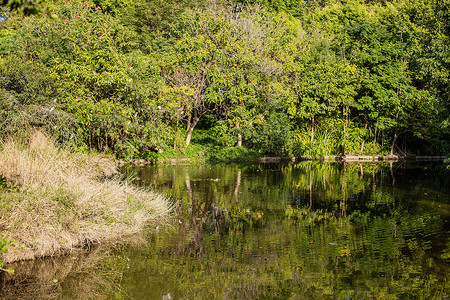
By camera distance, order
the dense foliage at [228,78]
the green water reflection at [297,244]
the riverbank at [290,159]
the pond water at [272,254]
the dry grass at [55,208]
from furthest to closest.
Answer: the riverbank at [290,159], the dense foliage at [228,78], the dry grass at [55,208], the green water reflection at [297,244], the pond water at [272,254]

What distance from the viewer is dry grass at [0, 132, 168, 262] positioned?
9.68 m

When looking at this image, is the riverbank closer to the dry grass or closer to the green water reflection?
the green water reflection

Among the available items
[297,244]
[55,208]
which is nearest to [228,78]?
[297,244]

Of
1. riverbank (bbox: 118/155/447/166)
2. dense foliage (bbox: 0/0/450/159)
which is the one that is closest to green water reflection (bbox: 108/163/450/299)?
dense foliage (bbox: 0/0/450/159)

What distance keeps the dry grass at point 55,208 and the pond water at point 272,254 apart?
475mm

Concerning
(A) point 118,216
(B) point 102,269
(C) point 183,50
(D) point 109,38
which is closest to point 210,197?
(A) point 118,216

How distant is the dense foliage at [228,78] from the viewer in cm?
2309

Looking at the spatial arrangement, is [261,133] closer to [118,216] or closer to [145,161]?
[145,161]

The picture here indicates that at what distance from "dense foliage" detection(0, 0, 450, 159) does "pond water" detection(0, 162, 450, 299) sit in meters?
6.69

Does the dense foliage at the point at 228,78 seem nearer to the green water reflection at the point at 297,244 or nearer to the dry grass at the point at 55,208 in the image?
the green water reflection at the point at 297,244

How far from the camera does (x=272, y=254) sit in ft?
34.3

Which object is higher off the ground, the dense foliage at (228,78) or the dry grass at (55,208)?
the dense foliage at (228,78)

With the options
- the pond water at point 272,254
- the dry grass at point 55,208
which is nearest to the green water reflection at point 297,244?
the pond water at point 272,254

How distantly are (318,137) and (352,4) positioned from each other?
15956mm
